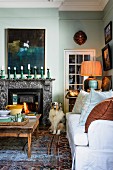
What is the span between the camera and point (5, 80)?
19.9 feet

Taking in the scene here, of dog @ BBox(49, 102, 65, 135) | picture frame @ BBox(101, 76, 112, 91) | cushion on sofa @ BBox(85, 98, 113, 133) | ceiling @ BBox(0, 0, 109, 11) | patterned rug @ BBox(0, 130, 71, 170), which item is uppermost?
ceiling @ BBox(0, 0, 109, 11)

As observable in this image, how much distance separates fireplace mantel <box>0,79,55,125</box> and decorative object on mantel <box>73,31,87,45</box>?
4.21ft

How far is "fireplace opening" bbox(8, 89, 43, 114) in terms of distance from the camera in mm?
6145

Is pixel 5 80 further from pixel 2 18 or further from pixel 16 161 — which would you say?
pixel 16 161

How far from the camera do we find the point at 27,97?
6207mm

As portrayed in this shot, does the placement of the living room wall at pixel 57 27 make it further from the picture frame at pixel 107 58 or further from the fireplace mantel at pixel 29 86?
the picture frame at pixel 107 58

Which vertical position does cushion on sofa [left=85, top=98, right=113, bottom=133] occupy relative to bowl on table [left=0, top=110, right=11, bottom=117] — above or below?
above

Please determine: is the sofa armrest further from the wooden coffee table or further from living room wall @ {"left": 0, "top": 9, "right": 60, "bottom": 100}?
living room wall @ {"left": 0, "top": 9, "right": 60, "bottom": 100}

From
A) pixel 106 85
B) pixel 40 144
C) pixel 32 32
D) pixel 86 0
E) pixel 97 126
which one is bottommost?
pixel 40 144

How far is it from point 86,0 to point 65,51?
140cm

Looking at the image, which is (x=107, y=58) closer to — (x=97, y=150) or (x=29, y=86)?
(x=29, y=86)

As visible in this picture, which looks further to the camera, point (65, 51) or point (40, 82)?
point (65, 51)

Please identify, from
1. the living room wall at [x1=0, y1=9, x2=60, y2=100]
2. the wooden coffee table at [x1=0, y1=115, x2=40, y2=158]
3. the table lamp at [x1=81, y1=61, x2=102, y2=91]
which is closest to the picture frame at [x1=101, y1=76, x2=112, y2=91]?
the table lamp at [x1=81, y1=61, x2=102, y2=91]

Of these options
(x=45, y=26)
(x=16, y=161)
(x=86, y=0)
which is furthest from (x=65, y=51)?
(x=16, y=161)
